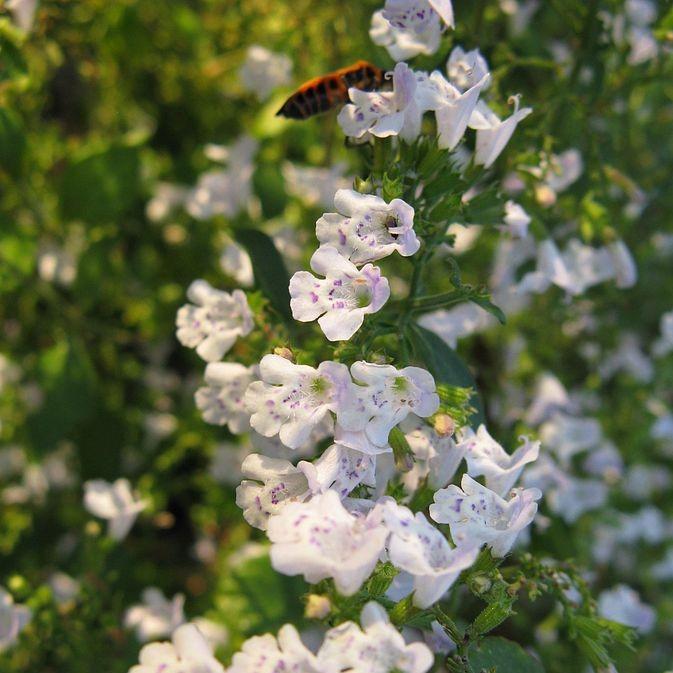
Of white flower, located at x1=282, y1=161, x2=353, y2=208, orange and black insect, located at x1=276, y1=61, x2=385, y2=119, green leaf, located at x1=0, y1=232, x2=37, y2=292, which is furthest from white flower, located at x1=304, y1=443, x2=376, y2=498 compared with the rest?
green leaf, located at x1=0, y1=232, x2=37, y2=292

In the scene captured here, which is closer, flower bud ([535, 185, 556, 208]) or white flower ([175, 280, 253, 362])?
white flower ([175, 280, 253, 362])

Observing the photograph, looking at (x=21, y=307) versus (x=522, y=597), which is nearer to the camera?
(x=522, y=597)

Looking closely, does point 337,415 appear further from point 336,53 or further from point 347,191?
point 336,53

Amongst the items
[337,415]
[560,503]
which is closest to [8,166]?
[337,415]

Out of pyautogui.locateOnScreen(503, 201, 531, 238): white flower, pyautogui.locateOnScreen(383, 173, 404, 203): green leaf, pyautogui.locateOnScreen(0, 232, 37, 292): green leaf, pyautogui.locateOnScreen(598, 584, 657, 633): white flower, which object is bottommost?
pyautogui.locateOnScreen(598, 584, 657, 633): white flower

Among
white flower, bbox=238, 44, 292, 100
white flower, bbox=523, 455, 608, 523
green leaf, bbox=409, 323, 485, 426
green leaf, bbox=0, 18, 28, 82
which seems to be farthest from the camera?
white flower, bbox=238, 44, 292, 100

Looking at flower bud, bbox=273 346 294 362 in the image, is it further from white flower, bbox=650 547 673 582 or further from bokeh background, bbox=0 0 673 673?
white flower, bbox=650 547 673 582
